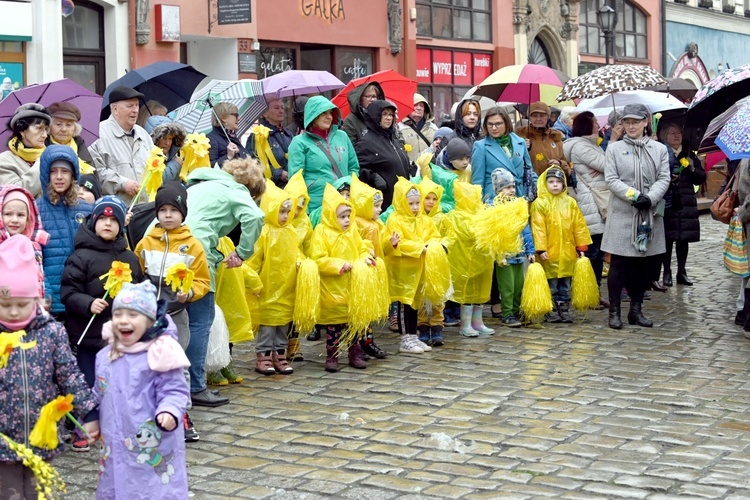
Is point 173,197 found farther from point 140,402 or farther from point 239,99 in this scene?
point 239,99

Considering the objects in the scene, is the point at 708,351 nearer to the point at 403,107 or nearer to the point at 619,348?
the point at 619,348

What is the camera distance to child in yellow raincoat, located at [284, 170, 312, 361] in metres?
8.99

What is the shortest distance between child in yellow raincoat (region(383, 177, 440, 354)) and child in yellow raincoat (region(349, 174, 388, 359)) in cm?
11

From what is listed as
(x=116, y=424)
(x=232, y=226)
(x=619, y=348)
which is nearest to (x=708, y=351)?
(x=619, y=348)

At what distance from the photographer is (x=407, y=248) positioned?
9.47 m

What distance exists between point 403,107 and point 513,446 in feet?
21.4

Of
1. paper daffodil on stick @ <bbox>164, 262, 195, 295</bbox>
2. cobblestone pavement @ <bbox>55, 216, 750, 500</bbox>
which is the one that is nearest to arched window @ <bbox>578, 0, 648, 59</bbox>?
cobblestone pavement @ <bbox>55, 216, 750, 500</bbox>

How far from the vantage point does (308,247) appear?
9102mm

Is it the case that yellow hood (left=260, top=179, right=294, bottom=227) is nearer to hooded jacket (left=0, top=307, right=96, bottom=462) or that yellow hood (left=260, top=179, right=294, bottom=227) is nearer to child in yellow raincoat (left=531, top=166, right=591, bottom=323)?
child in yellow raincoat (left=531, top=166, right=591, bottom=323)

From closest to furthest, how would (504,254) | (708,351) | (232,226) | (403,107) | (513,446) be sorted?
(513,446), (232,226), (708,351), (504,254), (403,107)

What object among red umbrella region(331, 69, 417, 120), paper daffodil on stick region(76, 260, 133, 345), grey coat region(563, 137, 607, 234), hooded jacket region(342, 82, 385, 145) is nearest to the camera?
paper daffodil on stick region(76, 260, 133, 345)

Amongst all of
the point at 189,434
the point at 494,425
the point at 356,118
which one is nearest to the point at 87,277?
the point at 189,434

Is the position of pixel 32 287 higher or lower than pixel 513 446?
higher

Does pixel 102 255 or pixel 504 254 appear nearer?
pixel 102 255
